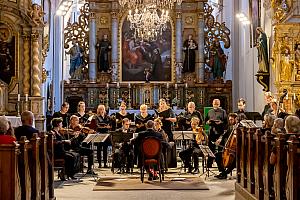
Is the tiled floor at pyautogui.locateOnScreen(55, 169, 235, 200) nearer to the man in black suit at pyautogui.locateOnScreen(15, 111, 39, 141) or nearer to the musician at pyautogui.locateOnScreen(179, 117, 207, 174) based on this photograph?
the man in black suit at pyautogui.locateOnScreen(15, 111, 39, 141)

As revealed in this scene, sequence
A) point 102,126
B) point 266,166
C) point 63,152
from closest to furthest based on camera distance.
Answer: point 266,166 → point 63,152 → point 102,126

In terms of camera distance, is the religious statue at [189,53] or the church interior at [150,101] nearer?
the church interior at [150,101]

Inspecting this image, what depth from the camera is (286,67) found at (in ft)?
53.0

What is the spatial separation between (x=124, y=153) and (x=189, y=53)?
12327 mm

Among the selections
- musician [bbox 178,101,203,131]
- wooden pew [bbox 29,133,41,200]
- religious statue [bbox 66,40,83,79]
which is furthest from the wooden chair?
religious statue [bbox 66,40,83,79]

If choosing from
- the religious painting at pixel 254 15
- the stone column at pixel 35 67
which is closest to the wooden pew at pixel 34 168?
the stone column at pixel 35 67

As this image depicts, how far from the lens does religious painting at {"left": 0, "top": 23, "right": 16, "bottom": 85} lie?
17.7m

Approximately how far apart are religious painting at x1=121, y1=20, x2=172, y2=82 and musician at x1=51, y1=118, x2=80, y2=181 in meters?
12.8

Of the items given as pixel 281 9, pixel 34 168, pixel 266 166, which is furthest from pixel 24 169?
pixel 281 9

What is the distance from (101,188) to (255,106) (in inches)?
453

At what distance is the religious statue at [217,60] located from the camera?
2545cm

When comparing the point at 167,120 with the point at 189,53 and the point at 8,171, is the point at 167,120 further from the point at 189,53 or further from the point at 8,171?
the point at 189,53

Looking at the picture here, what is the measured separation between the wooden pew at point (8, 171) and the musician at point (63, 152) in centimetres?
529

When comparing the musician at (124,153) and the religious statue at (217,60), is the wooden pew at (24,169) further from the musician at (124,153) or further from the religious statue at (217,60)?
the religious statue at (217,60)
